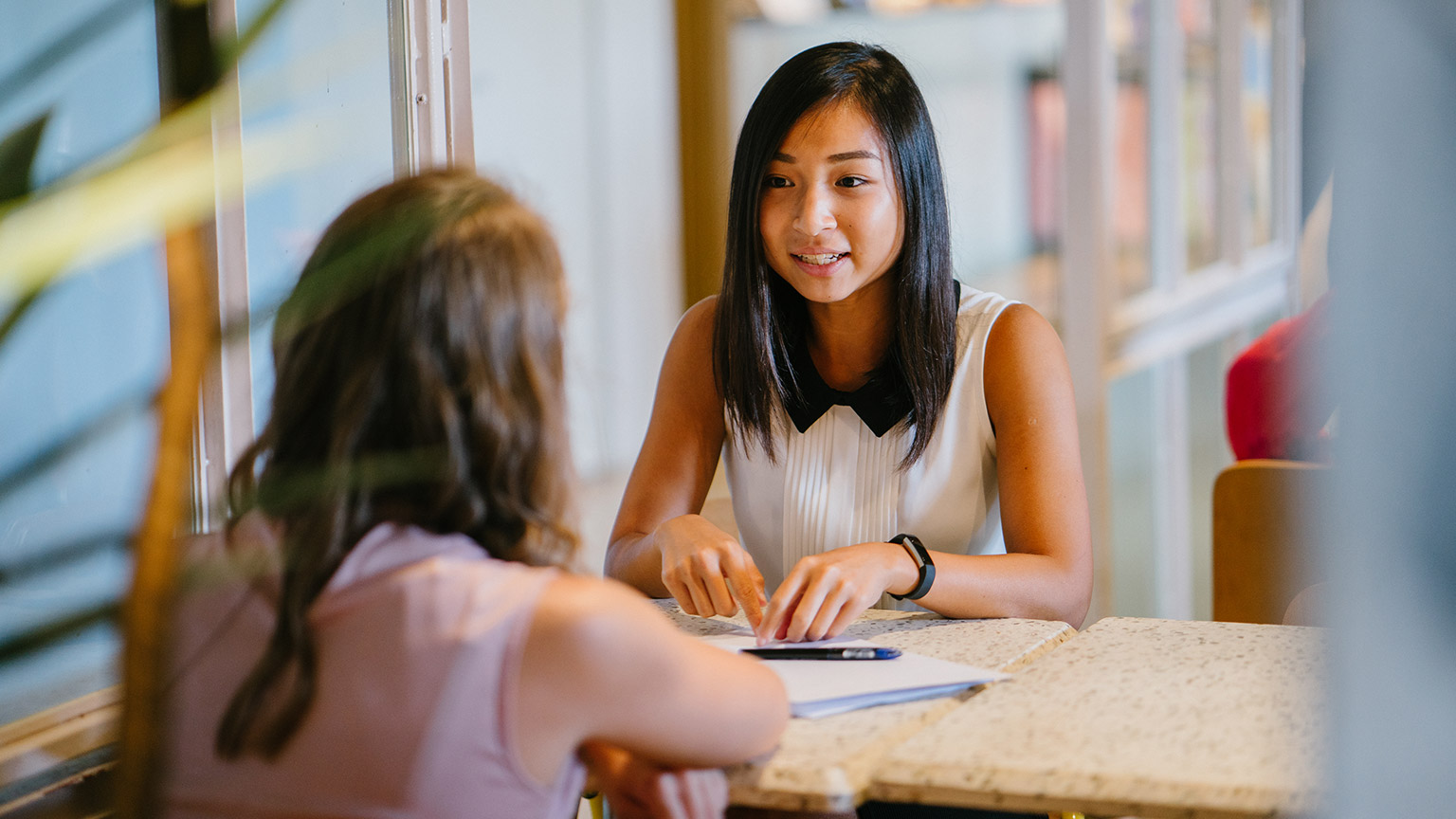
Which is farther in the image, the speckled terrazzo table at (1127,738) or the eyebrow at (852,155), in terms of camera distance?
the eyebrow at (852,155)

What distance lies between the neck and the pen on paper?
0.58 m

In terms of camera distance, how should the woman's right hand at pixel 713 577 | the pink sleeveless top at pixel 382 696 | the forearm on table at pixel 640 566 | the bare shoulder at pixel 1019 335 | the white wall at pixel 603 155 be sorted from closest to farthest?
the pink sleeveless top at pixel 382 696, the woman's right hand at pixel 713 577, the forearm on table at pixel 640 566, the bare shoulder at pixel 1019 335, the white wall at pixel 603 155

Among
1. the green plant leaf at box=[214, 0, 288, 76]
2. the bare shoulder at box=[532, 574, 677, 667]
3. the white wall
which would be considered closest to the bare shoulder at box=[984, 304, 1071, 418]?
the bare shoulder at box=[532, 574, 677, 667]

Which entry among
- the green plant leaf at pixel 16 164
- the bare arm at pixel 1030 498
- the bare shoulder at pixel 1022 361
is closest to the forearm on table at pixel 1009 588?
the bare arm at pixel 1030 498

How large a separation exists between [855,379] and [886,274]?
148 mm

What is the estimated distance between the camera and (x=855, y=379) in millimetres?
1636

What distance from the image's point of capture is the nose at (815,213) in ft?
4.91

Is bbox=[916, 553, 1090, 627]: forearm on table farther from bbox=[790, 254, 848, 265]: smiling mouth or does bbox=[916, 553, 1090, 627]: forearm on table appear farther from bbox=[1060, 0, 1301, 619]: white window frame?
bbox=[1060, 0, 1301, 619]: white window frame

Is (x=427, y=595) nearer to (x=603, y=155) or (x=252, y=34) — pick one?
(x=252, y=34)

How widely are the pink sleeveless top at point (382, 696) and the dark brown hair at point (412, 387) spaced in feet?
0.07

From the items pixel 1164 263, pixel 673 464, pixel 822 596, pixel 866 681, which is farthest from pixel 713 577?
pixel 1164 263

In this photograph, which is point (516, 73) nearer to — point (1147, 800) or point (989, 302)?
point (989, 302)

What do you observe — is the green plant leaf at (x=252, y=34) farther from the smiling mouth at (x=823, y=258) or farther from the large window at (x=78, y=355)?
the smiling mouth at (x=823, y=258)

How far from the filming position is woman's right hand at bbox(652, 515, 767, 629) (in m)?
1.20
